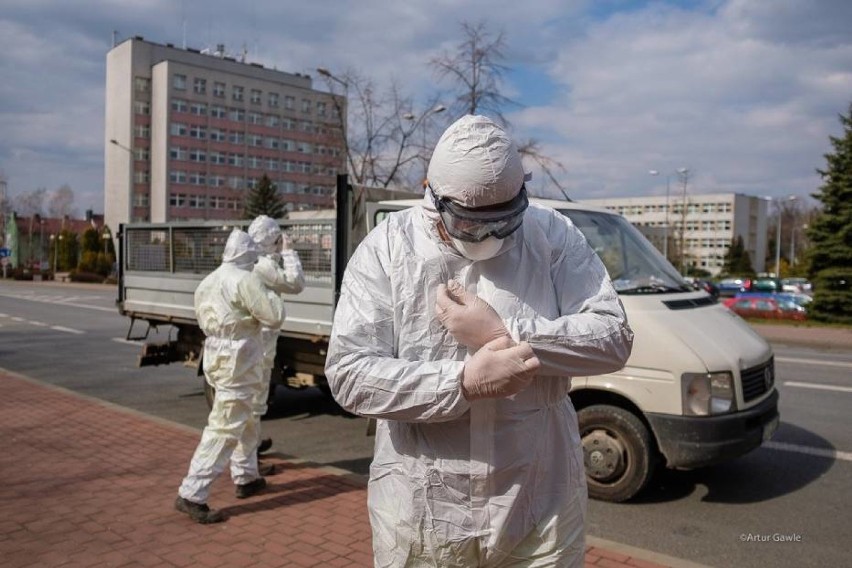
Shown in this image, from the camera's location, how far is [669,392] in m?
5.25

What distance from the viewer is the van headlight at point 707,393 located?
5.17m

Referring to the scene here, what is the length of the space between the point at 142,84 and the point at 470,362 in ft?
315

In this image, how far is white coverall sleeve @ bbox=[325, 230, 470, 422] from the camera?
201 cm

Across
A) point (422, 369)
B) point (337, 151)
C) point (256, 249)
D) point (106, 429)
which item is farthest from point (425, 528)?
point (337, 151)

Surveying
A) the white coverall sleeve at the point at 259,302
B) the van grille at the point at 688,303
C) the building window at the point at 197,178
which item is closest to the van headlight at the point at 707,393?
the van grille at the point at 688,303

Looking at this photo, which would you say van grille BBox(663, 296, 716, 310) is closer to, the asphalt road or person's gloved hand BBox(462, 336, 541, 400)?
the asphalt road

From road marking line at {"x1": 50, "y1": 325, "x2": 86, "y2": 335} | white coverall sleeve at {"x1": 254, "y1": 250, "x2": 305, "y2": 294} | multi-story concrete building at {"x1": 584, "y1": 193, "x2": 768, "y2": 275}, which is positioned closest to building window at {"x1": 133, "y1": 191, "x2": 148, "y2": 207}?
multi-story concrete building at {"x1": 584, "y1": 193, "x2": 768, "y2": 275}

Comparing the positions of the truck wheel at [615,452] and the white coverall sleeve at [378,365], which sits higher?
the white coverall sleeve at [378,365]

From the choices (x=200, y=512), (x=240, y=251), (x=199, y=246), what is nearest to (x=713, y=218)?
(x=199, y=246)

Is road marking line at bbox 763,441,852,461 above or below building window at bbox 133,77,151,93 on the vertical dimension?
below

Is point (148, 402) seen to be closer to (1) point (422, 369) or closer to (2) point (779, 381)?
(1) point (422, 369)

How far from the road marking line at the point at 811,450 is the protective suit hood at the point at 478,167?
20.6ft

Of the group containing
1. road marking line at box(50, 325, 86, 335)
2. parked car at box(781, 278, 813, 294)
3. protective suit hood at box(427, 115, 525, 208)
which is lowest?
road marking line at box(50, 325, 86, 335)

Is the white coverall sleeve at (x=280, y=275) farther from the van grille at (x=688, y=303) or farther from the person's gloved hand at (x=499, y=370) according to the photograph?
the person's gloved hand at (x=499, y=370)
